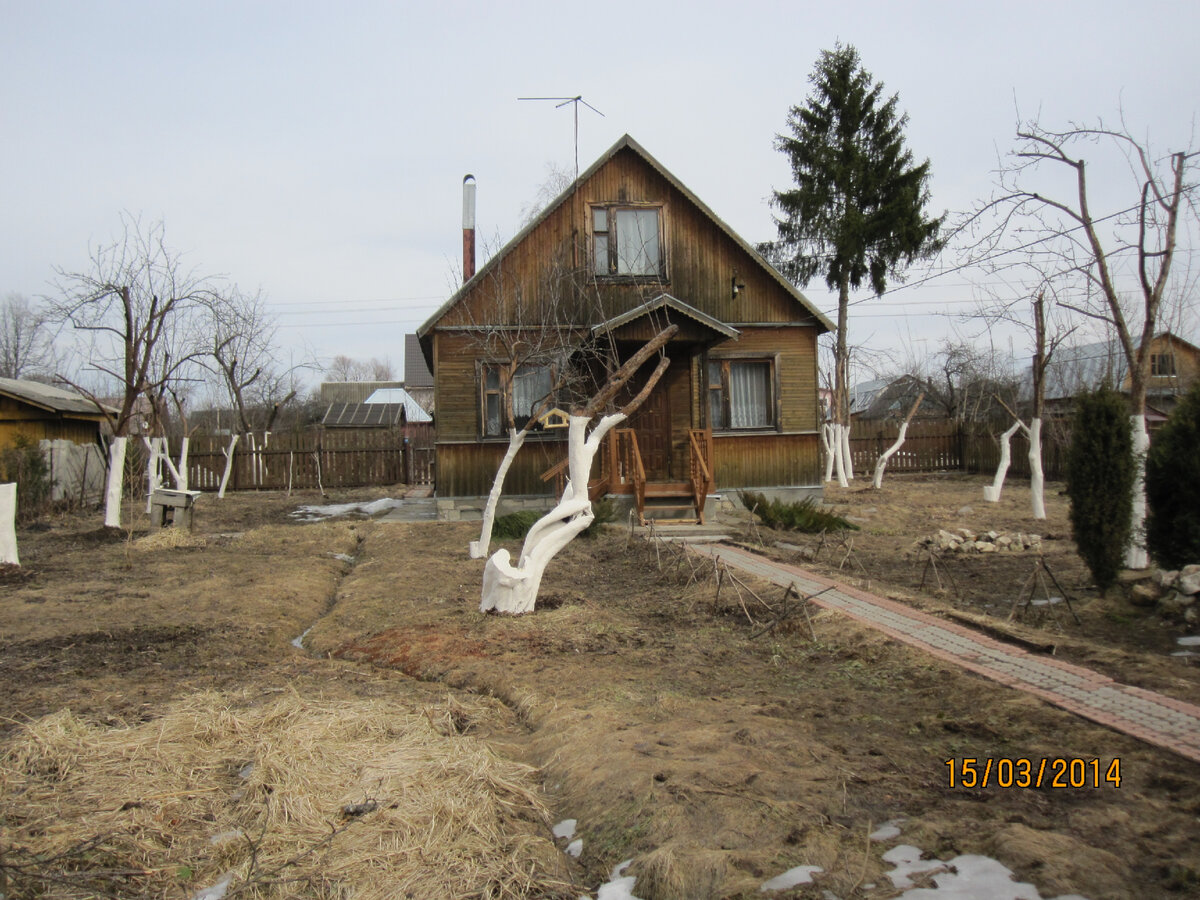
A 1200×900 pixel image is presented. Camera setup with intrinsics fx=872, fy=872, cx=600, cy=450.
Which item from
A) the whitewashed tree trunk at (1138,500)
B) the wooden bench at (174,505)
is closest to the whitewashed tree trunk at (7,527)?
the wooden bench at (174,505)

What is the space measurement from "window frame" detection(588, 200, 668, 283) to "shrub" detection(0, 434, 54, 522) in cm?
1194

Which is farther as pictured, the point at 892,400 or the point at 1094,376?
the point at 892,400

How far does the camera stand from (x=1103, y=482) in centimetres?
859

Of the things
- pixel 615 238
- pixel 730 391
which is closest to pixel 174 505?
pixel 615 238

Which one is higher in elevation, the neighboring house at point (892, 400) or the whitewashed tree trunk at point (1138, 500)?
the neighboring house at point (892, 400)

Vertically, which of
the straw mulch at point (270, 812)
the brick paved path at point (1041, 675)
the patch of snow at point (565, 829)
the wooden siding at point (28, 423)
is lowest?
the patch of snow at point (565, 829)

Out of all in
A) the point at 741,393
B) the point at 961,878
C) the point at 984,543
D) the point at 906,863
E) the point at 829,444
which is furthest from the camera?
the point at 829,444

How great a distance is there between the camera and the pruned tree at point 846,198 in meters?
25.6

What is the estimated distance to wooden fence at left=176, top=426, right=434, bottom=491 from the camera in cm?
2730

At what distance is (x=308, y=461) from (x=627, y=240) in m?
15.0

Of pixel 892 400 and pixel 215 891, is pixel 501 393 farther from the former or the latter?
pixel 892 400

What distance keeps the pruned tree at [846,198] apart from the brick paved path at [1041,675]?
58.9 ft

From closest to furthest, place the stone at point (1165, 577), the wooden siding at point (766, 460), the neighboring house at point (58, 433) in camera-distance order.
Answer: the stone at point (1165, 577)
the wooden siding at point (766, 460)
the neighboring house at point (58, 433)
